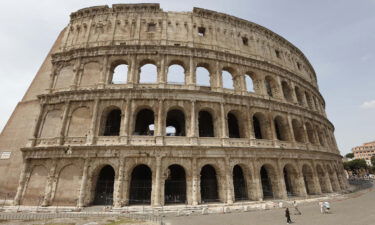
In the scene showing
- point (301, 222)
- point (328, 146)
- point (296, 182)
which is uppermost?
point (328, 146)

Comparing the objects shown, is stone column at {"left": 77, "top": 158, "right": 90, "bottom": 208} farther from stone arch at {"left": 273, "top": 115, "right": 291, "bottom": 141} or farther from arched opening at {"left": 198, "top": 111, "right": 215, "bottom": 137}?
stone arch at {"left": 273, "top": 115, "right": 291, "bottom": 141}

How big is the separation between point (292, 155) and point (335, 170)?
8.82m

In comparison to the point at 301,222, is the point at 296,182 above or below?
above

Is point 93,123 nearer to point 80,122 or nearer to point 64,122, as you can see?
point 80,122

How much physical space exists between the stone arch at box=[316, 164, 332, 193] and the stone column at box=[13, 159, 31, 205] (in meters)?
25.2

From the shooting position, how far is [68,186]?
13805 millimetres

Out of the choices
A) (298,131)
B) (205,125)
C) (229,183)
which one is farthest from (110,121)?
(298,131)

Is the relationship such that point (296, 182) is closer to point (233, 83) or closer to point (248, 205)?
point (248, 205)

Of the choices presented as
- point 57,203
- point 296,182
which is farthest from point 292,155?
point 57,203

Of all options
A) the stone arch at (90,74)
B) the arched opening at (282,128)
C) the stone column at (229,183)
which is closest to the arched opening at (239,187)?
the stone column at (229,183)

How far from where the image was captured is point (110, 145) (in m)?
13.9

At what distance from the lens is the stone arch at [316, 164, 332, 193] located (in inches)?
757

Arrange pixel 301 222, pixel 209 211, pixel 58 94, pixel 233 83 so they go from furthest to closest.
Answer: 1. pixel 233 83
2. pixel 58 94
3. pixel 209 211
4. pixel 301 222

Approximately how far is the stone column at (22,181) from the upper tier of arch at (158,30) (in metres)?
10.4
